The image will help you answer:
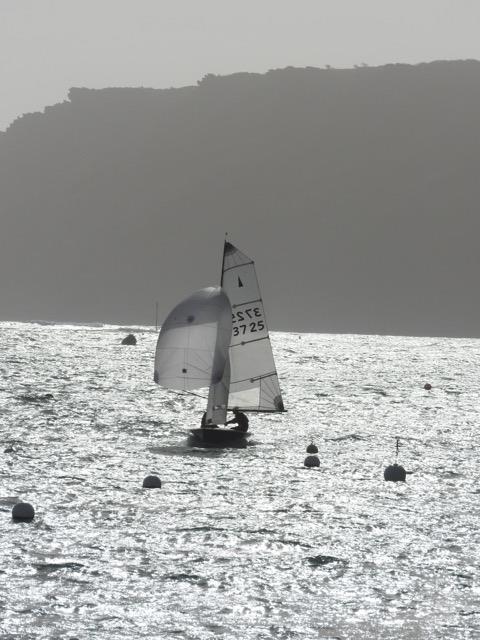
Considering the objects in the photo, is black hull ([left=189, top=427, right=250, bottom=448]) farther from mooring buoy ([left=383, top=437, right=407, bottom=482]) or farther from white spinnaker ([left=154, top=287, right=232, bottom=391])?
mooring buoy ([left=383, top=437, right=407, bottom=482])

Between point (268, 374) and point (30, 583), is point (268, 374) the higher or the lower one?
the higher one

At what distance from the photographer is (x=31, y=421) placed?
50312 mm

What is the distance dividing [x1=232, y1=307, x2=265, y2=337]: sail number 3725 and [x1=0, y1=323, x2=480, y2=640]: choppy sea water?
412cm

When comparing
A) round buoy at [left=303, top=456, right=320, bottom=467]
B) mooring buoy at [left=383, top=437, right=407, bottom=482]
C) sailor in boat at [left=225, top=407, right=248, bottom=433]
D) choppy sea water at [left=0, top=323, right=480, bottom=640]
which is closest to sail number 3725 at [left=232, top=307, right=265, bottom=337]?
sailor in boat at [left=225, top=407, right=248, bottom=433]

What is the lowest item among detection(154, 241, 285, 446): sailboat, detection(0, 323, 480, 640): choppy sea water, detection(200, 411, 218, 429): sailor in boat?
detection(0, 323, 480, 640): choppy sea water

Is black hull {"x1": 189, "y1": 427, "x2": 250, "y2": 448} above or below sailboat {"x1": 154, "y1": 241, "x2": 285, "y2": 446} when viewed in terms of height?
below

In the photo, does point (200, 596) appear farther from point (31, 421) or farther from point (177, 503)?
point (31, 421)

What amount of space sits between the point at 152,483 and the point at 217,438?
1033cm

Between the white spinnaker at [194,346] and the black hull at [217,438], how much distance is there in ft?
5.29

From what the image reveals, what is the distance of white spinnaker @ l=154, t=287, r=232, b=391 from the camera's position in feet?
136

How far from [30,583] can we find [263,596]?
153 inches

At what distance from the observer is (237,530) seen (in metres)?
26.5

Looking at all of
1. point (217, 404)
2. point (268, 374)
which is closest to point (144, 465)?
point (217, 404)

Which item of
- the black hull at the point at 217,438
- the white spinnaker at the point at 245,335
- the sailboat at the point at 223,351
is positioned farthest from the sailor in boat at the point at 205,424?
the white spinnaker at the point at 245,335
